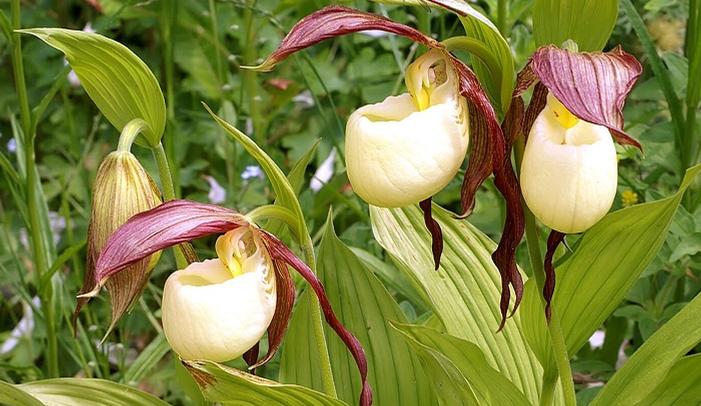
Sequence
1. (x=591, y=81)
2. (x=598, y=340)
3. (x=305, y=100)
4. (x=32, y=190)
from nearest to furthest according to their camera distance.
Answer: (x=591, y=81)
(x=32, y=190)
(x=598, y=340)
(x=305, y=100)

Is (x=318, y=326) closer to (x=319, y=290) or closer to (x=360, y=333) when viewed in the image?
(x=319, y=290)

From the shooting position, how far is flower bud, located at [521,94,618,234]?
30.6 inches

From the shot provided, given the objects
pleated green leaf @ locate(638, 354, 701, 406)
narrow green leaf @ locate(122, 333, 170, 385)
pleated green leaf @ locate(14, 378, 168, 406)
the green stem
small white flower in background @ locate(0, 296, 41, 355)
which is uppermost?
the green stem

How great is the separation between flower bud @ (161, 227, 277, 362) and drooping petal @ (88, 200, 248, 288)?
4 centimetres

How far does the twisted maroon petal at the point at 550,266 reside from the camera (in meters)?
0.86

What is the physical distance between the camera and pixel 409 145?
31.2 inches

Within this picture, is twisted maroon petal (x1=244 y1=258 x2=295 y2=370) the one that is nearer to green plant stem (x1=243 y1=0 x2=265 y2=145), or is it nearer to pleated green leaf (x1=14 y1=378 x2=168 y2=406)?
pleated green leaf (x1=14 y1=378 x2=168 y2=406)

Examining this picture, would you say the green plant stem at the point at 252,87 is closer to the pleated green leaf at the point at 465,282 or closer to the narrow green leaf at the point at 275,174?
the pleated green leaf at the point at 465,282

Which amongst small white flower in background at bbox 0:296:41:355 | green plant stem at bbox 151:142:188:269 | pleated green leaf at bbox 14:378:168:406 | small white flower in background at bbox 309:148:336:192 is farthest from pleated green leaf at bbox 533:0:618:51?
small white flower in background at bbox 0:296:41:355

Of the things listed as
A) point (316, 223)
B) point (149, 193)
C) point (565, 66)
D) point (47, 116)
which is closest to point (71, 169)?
point (47, 116)

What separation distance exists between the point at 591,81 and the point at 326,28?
8.7 inches

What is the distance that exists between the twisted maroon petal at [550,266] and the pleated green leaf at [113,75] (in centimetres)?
39

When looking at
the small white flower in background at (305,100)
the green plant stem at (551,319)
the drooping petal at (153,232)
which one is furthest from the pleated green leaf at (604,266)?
the small white flower in background at (305,100)

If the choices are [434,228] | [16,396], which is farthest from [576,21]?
[16,396]
